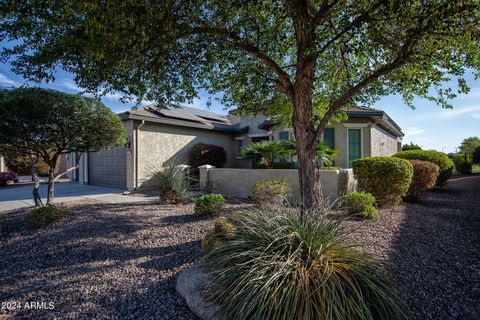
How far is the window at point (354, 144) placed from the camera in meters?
12.5

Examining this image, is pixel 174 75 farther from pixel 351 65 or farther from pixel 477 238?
pixel 477 238

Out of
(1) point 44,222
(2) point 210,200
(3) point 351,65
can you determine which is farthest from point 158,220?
(3) point 351,65

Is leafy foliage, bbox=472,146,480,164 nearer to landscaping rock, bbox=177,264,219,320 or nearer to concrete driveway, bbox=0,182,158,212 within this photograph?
concrete driveway, bbox=0,182,158,212

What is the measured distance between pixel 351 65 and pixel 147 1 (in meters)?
5.23

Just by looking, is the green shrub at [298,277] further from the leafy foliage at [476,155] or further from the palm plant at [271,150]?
the leafy foliage at [476,155]

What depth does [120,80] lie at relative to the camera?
529 cm

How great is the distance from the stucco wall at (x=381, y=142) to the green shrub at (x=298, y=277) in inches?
450

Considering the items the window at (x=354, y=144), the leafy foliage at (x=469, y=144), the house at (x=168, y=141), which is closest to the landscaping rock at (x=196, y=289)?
the house at (x=168, y=141)

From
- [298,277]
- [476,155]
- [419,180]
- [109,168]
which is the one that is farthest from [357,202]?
[476,155]

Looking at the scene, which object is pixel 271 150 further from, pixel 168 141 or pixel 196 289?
pixel 196 289

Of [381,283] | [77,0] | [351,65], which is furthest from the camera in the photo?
[351,65]

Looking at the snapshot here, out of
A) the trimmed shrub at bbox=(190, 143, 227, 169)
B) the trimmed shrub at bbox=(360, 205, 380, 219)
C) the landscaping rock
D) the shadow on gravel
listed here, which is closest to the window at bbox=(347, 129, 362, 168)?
the shadow on gravel

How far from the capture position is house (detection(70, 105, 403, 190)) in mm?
11951

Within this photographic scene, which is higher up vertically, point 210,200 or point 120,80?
point 120,80
